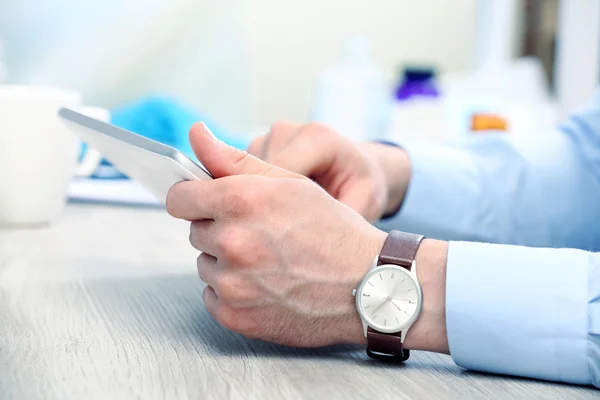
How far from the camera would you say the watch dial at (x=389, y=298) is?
1.62 ft

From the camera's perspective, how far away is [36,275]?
2.22 feet

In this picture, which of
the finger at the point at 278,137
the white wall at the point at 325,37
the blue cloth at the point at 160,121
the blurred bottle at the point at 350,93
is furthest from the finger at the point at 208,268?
the white wall at the point at 325,37

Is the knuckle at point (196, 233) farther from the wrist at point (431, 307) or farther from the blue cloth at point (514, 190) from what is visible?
the blue cloth at point (514, 190)

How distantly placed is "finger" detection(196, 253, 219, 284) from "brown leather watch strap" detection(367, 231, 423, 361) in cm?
11

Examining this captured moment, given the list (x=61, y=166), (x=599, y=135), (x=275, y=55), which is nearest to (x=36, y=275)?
(x=61, y=166)

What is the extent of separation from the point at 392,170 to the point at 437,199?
0.07m

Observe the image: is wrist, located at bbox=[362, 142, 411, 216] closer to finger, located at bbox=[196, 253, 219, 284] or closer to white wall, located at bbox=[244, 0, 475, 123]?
finger, located at bbox=[196, 253, 219, 284]

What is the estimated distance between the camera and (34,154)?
84cm

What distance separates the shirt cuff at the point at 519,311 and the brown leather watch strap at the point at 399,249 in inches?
1.0

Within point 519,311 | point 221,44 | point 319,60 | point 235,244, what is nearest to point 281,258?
point 235,244

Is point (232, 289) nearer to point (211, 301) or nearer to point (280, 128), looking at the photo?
point (211, 301)

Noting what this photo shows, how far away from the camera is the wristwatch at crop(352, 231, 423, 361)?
1.61 ft

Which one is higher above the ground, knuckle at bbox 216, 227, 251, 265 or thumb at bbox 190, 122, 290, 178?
thumb at bbox 190, 122, 290, 178

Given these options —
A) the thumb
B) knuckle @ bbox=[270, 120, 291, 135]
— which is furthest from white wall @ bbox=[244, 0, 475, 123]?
the thumb
